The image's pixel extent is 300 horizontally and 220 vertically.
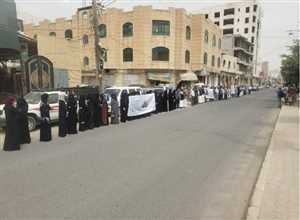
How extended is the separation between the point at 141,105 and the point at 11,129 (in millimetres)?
10021

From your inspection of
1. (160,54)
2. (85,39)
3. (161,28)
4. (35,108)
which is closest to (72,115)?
(35,108)

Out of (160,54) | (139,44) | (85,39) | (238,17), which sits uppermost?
(238,17)

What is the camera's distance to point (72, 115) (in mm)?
12320

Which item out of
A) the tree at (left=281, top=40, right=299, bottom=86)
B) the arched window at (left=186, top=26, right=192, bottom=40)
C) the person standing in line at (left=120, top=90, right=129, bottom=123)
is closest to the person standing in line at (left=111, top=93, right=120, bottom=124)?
the person standing in line at (left=120, top=90, right=129, bottom=123)

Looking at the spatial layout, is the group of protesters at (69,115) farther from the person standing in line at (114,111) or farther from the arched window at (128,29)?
the arched window at (128,29)

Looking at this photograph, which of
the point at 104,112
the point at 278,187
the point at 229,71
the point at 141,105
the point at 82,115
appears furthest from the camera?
the point at 229,71

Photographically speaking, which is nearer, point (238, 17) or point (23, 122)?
point (23, 122)

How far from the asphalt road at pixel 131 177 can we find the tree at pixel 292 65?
2049 centimetres

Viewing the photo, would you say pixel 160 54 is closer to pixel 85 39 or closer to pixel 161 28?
pixel 161 28

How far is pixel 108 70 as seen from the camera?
4862 centimetres

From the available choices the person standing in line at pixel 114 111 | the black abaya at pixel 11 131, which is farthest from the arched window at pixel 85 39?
the black abaya at pixel 11 131

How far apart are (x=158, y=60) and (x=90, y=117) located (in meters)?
35.1

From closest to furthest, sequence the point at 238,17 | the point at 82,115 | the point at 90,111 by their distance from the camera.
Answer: the point at 82,115, the point at 90,111, the point at 238,17

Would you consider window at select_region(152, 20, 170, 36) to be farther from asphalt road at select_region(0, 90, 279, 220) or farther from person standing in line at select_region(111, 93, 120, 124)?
asphalt road at select_region(0, 90, 279, 220)
